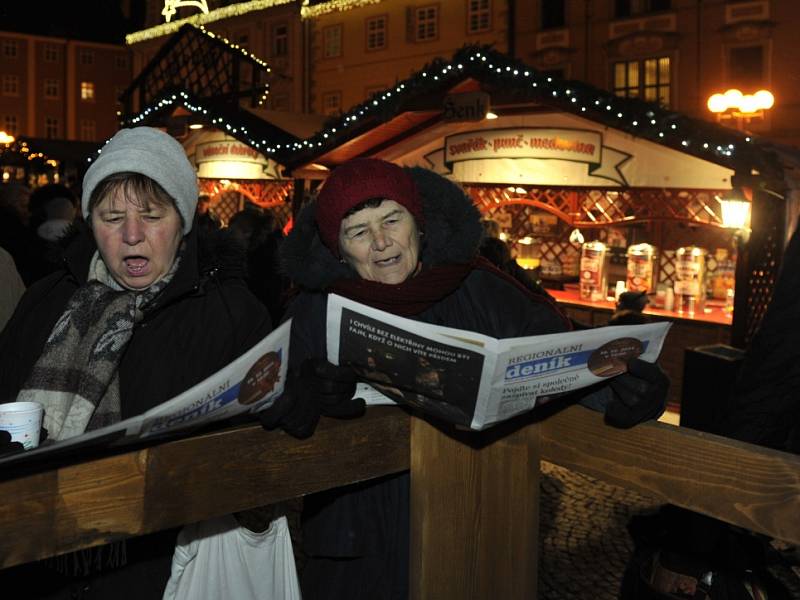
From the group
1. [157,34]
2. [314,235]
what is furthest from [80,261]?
[157,34]

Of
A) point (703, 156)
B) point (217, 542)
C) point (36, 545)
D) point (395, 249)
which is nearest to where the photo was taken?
point (36, 545)

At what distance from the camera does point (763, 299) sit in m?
6.89

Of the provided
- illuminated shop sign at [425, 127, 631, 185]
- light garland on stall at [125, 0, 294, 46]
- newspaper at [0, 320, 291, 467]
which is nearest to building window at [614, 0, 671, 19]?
light garland on stall at [125, 0, 294, 46]

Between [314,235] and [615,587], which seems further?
[615,587]

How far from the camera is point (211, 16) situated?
116 feet

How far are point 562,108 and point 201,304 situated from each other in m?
6.18

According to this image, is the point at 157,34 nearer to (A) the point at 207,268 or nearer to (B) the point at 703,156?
(B) the point at 703,156

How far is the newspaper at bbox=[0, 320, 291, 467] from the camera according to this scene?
116 cm

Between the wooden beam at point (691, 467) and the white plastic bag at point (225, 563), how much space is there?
0.76 m

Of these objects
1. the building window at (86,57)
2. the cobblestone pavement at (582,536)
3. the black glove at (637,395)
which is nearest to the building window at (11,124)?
the building window at (86,57)

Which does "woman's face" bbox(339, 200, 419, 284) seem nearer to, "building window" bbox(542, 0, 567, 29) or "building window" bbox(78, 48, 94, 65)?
"building window" bbox(542, 0, 567, 29)

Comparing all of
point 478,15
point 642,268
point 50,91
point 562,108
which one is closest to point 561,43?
point 478,15

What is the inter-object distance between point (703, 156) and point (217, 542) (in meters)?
6.00

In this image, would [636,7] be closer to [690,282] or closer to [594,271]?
Answer: [594,271]
